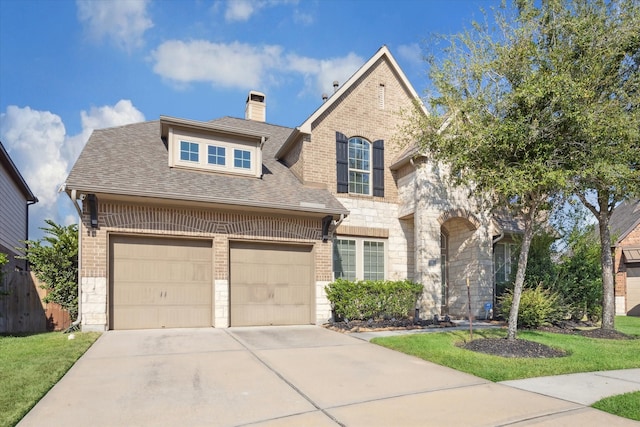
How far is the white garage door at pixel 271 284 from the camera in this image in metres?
11.4

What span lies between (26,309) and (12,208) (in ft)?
29.9

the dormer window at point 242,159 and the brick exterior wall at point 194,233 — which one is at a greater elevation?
the dormer window at point 242,159

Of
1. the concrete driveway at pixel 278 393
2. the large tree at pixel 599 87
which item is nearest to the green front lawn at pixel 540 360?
the concrete driveway at pixel 278 393

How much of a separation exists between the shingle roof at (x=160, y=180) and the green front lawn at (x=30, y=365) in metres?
3.22

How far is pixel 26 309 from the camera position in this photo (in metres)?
10.7

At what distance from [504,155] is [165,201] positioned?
764 cm

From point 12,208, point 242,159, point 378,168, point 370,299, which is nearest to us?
point 370,299

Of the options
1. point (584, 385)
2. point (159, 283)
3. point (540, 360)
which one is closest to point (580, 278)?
point (540, 360)

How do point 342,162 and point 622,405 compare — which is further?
point 342,162

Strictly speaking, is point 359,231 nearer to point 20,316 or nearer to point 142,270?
point 142,270

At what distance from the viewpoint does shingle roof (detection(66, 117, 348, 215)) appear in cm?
994

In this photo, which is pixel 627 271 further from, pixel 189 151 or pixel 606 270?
pixel 189 151

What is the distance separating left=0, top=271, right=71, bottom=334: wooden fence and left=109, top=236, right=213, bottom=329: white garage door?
2203 mm

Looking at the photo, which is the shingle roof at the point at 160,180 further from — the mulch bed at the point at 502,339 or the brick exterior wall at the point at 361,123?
the mulch bed at the point at 502,339
